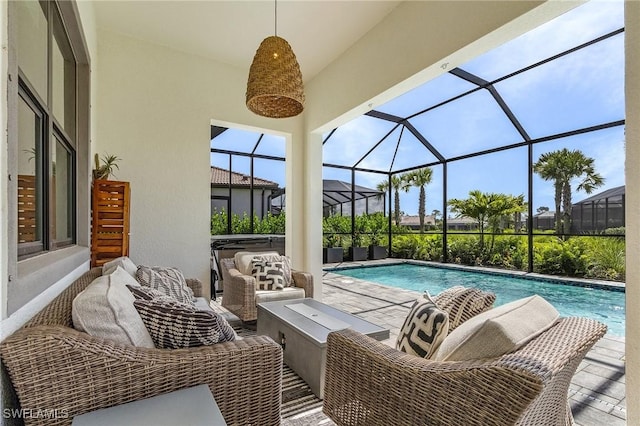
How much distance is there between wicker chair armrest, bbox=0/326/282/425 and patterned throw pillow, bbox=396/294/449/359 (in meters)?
0.65

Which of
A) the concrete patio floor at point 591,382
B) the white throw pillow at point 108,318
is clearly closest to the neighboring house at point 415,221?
the concrete patio floor at point 591,382

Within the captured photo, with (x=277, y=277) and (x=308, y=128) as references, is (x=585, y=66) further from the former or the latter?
(x=277, y=277)

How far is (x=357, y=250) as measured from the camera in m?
10.1

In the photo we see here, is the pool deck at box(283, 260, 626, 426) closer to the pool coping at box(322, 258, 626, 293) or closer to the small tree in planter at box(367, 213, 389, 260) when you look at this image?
the pool coping at box(322, 258, 626, 293)

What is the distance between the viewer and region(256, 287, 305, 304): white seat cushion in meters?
3.53

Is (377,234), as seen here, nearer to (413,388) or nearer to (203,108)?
(203,108)

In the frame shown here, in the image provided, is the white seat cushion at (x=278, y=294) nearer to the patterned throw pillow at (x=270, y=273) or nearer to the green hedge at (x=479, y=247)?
the patterned throw pillow at (x=270, y=273)

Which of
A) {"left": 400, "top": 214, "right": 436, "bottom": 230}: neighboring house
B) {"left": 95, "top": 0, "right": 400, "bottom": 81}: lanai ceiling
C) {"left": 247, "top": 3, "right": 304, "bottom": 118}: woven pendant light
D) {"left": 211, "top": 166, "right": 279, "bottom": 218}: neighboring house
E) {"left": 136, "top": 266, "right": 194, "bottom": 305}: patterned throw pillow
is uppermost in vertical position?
{"left": 95, "top": 0, "right": 400, "bottom": 81}: lanai ceiling

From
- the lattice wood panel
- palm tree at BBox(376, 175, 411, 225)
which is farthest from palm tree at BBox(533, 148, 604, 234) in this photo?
the lattice wood panel

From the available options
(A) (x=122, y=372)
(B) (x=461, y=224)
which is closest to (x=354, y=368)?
(A) (x=122, y=372)

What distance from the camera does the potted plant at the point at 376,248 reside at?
10.4 metres

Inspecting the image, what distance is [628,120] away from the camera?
1.72 meters

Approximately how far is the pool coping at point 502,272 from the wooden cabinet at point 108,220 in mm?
5871
